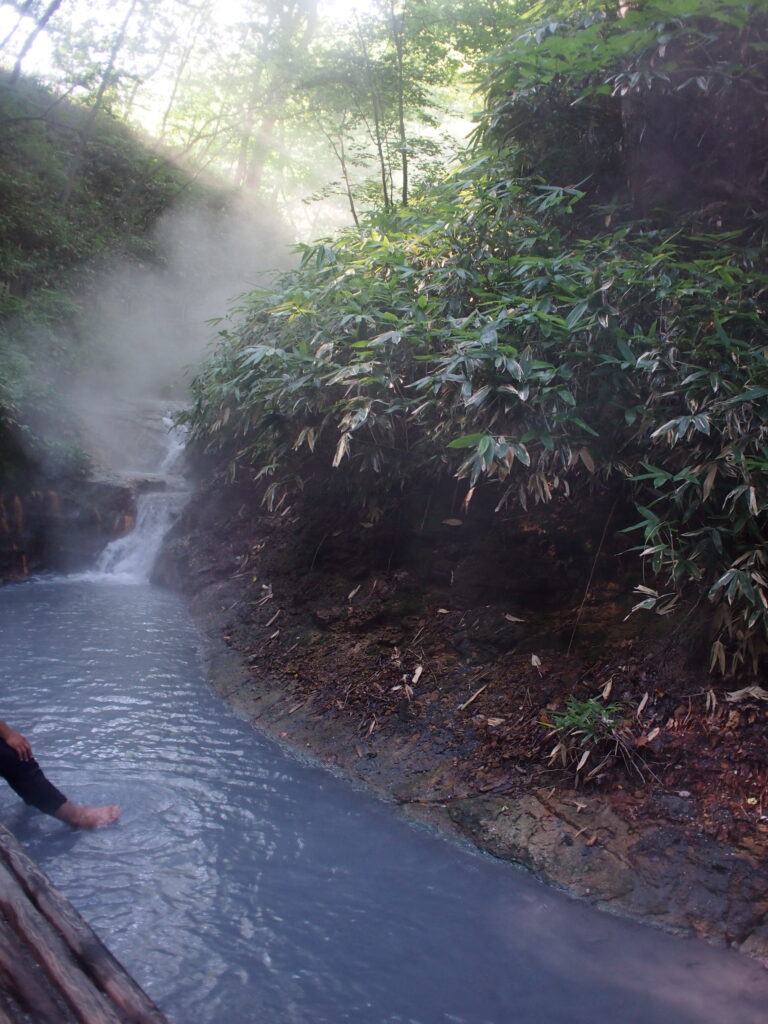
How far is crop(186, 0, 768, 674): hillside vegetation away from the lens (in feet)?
10.9

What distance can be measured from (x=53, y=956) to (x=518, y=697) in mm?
2754

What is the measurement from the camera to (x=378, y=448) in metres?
4.73

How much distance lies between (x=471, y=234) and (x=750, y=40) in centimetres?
191

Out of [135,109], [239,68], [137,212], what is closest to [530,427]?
[137,212]

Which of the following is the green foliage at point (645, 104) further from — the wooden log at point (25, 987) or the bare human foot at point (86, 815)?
the wooden log at point (25, 987)

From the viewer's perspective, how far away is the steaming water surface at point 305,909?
94.6 inches

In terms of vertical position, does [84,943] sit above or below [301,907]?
above

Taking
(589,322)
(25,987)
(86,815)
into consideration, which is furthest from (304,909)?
(589,322)

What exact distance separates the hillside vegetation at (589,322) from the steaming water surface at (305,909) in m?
1.42

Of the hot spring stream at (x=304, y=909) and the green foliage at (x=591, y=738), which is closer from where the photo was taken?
the hot spring stream at (x=304, y=909)

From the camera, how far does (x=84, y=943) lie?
1727 millimetres

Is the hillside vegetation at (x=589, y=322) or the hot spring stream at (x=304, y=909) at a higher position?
the hillside vegetation at (x=589, y=322)

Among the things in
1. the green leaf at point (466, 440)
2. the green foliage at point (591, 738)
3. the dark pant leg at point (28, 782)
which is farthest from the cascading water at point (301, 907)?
the green leaf at point (466, 440)

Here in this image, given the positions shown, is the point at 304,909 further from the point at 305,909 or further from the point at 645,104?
the point at 645,104
